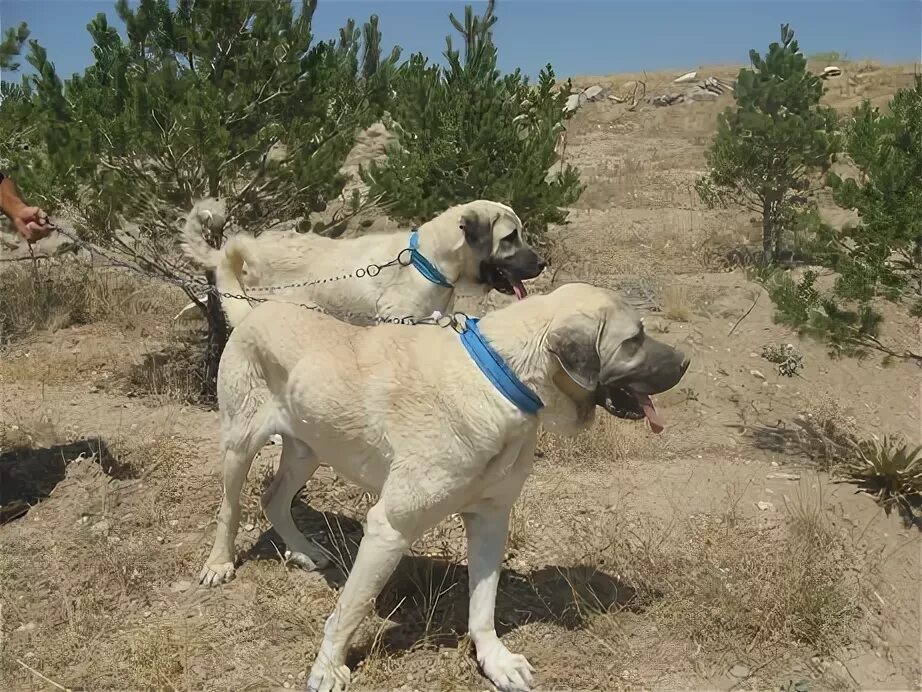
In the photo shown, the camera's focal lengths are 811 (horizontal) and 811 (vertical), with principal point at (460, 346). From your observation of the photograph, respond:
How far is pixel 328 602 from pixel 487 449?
1.43 meters

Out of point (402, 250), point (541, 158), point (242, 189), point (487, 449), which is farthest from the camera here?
point (541, 158)

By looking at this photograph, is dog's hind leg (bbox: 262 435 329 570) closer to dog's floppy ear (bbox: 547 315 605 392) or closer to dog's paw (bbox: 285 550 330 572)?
dog's paw (bbox: 285 550 330 572)

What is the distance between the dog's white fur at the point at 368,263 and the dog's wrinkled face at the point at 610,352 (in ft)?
6.78

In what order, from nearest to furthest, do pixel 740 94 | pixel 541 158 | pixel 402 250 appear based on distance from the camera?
pixel 402 250, pixel 541 158, pixel 740 94

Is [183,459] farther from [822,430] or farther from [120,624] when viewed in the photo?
[822,430]

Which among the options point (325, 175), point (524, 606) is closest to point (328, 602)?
point (524, 606)

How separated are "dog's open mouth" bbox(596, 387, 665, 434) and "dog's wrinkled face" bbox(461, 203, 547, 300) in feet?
6.38

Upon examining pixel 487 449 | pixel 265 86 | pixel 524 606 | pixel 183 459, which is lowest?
pixel 524 606

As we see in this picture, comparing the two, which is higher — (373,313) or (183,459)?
(373,313)

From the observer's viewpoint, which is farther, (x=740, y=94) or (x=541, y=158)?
(x=740, y=94)

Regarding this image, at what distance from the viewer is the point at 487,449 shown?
Result: 2912 millimetres

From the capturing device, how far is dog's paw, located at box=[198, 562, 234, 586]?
400 cm

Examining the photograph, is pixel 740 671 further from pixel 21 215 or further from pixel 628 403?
pixel 21 215

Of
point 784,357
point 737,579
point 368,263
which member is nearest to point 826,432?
point 784,357
